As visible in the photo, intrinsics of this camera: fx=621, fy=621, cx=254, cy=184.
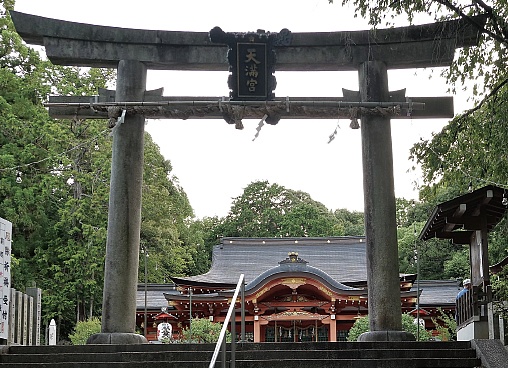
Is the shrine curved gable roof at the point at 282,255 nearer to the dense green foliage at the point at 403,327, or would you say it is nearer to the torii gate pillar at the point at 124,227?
the dense green foliage at the point at 403,327

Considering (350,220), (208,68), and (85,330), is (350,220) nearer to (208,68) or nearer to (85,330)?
(85,330)

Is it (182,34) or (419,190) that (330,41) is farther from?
(419,190)

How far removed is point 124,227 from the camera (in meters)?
7.71

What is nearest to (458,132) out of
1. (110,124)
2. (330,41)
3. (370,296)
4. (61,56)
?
(330,41)

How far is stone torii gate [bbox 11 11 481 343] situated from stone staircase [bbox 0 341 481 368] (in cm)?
128

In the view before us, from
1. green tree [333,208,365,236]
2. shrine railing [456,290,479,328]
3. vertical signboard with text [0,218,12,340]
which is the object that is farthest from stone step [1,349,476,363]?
green tree [333,208,365,236]

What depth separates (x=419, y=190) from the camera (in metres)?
9.55

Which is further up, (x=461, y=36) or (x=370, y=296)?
(x=461, y=36)

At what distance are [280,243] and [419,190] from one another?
14.8m

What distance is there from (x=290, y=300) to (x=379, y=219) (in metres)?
11.2

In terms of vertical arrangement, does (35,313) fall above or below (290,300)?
below

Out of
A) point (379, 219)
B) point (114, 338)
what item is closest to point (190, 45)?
point (379, 219)

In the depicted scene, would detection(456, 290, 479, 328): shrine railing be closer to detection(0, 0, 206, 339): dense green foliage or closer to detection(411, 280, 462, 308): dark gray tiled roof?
detection(411, 280, 462, 308): dark gray tiled roof

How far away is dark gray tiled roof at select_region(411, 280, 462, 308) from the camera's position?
19297 millimetres
